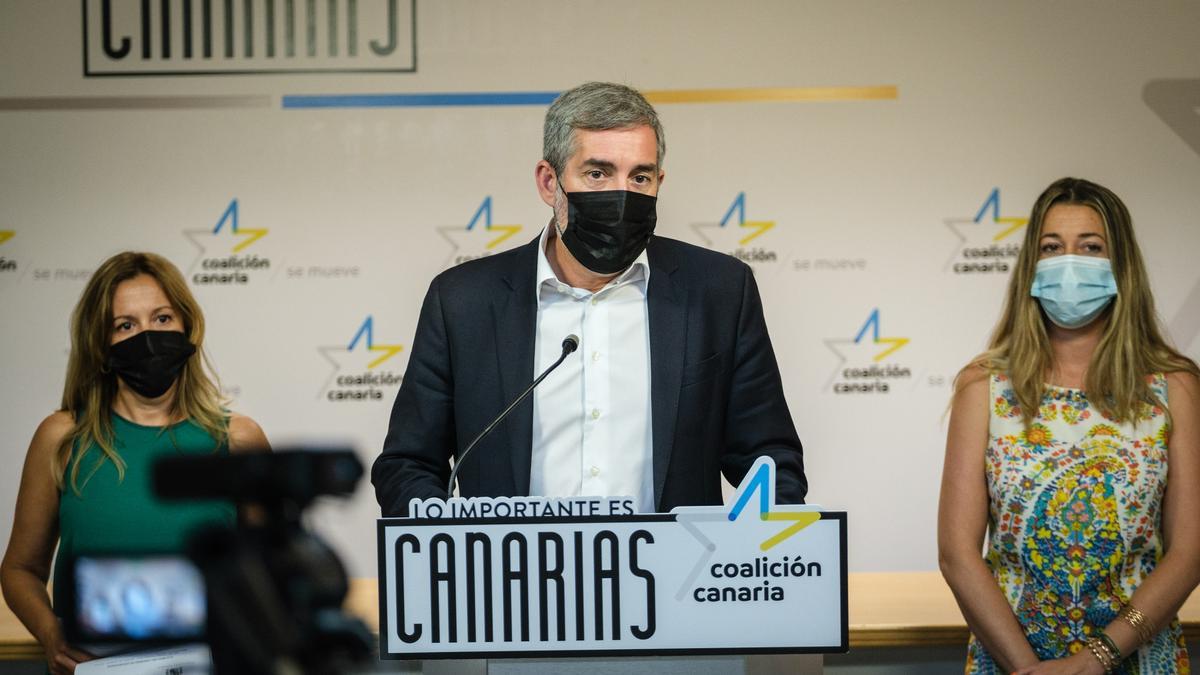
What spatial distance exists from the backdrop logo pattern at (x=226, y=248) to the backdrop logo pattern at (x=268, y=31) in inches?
21.3

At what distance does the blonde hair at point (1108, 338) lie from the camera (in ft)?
7.51

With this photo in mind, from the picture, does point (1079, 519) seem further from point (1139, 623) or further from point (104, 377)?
point (104, 377)

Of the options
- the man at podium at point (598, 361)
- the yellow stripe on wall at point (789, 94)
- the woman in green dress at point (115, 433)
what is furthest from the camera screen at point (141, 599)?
the yellow stripe on wall at point (789, 94)

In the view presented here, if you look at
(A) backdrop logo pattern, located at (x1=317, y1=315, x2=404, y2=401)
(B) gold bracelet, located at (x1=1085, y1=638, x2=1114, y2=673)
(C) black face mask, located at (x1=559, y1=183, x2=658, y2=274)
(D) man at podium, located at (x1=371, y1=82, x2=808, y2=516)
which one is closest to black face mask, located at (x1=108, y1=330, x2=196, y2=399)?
(D) man at podium, located at (x1=371, y1=82, x2=808, y2=516)

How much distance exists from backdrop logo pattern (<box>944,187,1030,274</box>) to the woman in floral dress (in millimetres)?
1625

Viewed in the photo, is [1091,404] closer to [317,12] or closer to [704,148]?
[704,148]

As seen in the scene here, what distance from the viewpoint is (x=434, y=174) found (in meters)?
4.00

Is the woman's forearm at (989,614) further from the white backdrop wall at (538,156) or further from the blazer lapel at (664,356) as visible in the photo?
the white backdrop wall at (538,156)

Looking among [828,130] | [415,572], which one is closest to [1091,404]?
[415,572]

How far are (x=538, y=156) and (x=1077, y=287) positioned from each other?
6.98 feet

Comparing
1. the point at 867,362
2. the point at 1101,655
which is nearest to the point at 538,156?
the point at 867,362

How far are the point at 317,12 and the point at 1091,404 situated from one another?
9.25ft

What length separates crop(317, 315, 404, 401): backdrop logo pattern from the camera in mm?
4020

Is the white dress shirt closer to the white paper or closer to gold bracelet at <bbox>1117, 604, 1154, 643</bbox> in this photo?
the white paper
